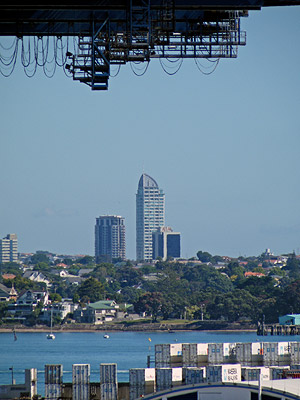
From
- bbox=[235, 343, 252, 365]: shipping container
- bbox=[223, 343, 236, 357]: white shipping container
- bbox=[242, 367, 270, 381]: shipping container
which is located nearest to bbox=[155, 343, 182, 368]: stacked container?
bbox=[223, 343, 236, 357]: white shipping container

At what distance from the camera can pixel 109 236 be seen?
632 ft

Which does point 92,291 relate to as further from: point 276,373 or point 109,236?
point 276,373

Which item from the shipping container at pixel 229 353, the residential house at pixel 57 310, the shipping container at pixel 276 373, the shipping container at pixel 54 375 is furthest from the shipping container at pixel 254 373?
the residential house at pixel 57 310

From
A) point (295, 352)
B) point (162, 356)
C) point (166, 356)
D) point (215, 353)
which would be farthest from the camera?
point (295, 352)

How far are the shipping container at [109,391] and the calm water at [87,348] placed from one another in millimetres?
13839

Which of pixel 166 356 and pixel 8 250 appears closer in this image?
pixel 166 356

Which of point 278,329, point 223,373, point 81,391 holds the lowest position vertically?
point 278,329

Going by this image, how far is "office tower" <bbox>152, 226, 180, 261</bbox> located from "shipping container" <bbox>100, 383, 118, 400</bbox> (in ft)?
505

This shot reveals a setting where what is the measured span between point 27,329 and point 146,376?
78.5 metres

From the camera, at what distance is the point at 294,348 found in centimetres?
3162

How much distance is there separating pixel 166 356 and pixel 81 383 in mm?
4343

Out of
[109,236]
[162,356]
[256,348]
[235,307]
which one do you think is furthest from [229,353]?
[109,236]

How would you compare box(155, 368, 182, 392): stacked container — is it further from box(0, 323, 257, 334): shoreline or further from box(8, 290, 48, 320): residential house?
box(8, 290, 48, 320): residential house

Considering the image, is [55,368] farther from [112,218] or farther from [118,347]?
[112,218]
